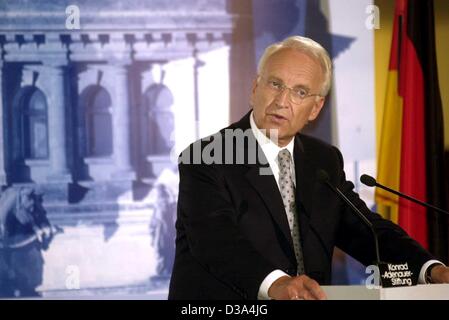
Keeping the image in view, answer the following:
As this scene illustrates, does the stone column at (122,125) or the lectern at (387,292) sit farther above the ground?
the stone column at (122,125)

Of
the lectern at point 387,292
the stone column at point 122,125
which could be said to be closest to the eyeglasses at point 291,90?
the lectern at point 387,292

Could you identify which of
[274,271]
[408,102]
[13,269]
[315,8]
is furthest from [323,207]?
[13,269]

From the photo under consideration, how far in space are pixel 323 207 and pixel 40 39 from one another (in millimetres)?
2788

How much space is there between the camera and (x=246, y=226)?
227 cm

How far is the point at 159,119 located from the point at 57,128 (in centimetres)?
68

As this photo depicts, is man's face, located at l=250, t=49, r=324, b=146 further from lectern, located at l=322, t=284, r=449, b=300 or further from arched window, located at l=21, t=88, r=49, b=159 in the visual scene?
arched window, located at l=21, t=88, r=49, b=159

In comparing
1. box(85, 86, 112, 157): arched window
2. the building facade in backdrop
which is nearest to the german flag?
the building facade in backdrop

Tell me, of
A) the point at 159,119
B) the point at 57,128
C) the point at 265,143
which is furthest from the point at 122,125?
the point at 265,143

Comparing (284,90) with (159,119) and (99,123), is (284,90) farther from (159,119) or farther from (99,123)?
(99,123)

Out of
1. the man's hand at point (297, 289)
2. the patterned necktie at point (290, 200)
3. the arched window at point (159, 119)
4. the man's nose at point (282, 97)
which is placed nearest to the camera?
the man's hand at point (297, 289)

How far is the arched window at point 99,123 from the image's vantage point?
4.53 metres

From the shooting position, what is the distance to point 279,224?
2.30m

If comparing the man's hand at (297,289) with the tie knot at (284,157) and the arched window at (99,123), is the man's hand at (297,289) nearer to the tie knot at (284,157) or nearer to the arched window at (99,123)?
the tie knot at (284,157)

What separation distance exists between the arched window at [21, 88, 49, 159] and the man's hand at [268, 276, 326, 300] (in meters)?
3.01
